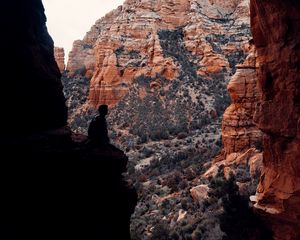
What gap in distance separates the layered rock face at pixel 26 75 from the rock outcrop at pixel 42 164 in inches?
0.8

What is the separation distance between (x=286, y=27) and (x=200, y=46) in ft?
158

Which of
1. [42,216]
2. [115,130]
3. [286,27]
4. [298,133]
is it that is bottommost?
[115,130]

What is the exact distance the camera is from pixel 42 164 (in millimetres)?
9680

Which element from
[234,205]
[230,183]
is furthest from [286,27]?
[230,183]

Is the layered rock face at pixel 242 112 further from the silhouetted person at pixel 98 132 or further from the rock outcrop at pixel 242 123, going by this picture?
the silhouetted person at pixel 98 132

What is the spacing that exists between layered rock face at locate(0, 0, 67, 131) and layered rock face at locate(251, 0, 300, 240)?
5544mm

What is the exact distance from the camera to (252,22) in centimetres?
1330

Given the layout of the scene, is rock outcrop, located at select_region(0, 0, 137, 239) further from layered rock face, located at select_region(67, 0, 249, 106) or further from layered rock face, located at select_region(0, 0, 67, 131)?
layered rock face, located at select_region(67, 0, 249, 106)

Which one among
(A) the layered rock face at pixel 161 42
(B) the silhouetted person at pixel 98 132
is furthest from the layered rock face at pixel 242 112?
(A) the layered rock face at pixel 161 42

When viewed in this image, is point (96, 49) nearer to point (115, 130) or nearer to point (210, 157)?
point (115, 130)

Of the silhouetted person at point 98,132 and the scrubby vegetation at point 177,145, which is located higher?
the silhouetted person at point 98,132

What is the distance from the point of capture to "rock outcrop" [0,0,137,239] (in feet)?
30.8

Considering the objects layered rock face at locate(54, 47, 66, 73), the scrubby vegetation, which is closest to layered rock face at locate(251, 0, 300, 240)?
the scrubby vegetation

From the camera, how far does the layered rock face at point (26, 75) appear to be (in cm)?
1052
